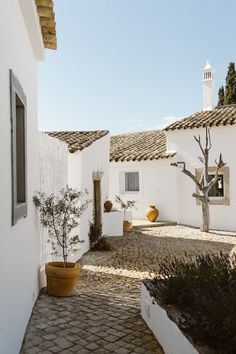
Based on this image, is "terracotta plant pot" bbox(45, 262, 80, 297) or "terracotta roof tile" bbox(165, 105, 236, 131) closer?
"terracotta plant pot" bbox(45, 262, 80, 297)

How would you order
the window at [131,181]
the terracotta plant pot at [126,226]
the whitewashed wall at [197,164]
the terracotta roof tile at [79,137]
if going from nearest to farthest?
1. the terracotta roof tile at [79,137]
2. the terracotta plant pot at [126,226]
3. the whitewashed wall at [197,164]
4. the window at [131,181]

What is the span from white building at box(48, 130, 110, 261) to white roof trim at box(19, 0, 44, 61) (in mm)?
3881

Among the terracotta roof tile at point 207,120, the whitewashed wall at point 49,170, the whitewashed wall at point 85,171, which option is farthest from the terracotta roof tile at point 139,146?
the whitewashed wall at point 49,170

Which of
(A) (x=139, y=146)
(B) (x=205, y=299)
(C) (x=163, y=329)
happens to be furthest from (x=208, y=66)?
(B) (x=205, y=299)

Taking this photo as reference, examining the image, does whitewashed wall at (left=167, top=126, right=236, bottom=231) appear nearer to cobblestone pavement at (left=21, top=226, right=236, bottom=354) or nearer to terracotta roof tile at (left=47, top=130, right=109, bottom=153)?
terracotta roof tile at (left=47, top=130, right=109, bottom=153)

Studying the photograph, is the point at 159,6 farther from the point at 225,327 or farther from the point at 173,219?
the point at 173,219

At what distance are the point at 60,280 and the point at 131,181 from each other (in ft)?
41.9

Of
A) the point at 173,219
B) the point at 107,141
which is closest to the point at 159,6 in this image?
the point at 107,141

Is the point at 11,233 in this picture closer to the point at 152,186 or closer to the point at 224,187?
the point at 224,187

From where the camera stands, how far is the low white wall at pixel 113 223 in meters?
13.0

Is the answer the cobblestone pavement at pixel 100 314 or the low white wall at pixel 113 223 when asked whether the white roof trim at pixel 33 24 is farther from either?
the low white wall at pixel 113 223

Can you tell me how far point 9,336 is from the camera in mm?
3291

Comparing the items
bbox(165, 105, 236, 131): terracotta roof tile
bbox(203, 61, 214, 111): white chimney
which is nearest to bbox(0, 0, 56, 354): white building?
bbox(165, 105, 236, 131): terracotta roof tile

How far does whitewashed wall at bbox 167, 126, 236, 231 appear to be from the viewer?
14945 mm
